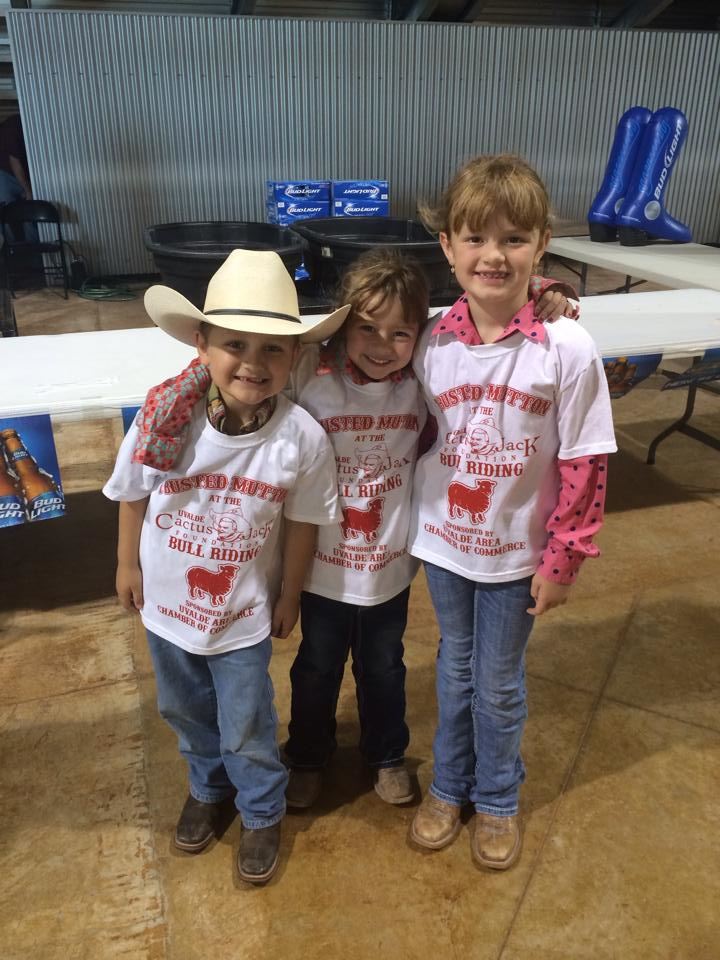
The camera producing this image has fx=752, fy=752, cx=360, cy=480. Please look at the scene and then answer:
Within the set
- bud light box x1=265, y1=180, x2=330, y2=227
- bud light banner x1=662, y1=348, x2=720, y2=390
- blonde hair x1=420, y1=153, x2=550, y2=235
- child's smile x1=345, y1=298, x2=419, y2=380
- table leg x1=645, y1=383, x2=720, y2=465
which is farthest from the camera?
bud light box x1=265, y1=180, x2=330, y2=227

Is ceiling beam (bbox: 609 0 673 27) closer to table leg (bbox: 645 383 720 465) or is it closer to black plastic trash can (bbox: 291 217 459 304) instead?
black plastic trash can (bbox: 291 217 459 304)

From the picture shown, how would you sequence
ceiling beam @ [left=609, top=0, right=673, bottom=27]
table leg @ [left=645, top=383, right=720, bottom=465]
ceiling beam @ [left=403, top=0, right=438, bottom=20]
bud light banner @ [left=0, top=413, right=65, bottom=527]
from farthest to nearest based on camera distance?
ceiling beam @ [left=609, top=0, right=673, bottom=27]
ceiling beam @ [left=403, top=0, right=438, bottom=20]
table leg @ [left=645, top=383, right=720, bottom=465]
bud light banner @ [left=0, top=413, right=65, bottom=527]

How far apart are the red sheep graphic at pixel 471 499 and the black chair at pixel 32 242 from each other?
21.6 feet

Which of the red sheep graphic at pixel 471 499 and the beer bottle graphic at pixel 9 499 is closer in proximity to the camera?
the red sheep graphic at pixel 471 499

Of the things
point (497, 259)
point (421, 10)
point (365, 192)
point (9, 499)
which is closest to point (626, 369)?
point (497, 259)

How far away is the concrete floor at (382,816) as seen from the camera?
1495 mm

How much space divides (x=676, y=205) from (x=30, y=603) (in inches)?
356

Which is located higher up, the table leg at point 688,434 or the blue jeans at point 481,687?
the blue jeans at point 481,687

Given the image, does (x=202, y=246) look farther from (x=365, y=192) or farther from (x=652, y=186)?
(x=365, y=192)

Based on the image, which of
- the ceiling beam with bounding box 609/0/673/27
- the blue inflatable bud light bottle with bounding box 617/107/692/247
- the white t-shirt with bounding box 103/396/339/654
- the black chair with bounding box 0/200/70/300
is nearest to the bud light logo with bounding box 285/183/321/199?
the black chair with bounding box 0/200/70/300

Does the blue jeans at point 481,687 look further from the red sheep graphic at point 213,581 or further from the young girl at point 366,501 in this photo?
the red sheep graphic at point 213,581

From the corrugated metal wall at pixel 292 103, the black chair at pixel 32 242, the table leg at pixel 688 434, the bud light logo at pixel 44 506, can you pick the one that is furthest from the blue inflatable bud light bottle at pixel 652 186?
the black chair at pixel 32 242

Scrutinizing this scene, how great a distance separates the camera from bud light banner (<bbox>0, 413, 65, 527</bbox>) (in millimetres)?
2074

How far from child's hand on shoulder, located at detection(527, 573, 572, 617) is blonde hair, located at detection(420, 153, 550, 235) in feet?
2.06
